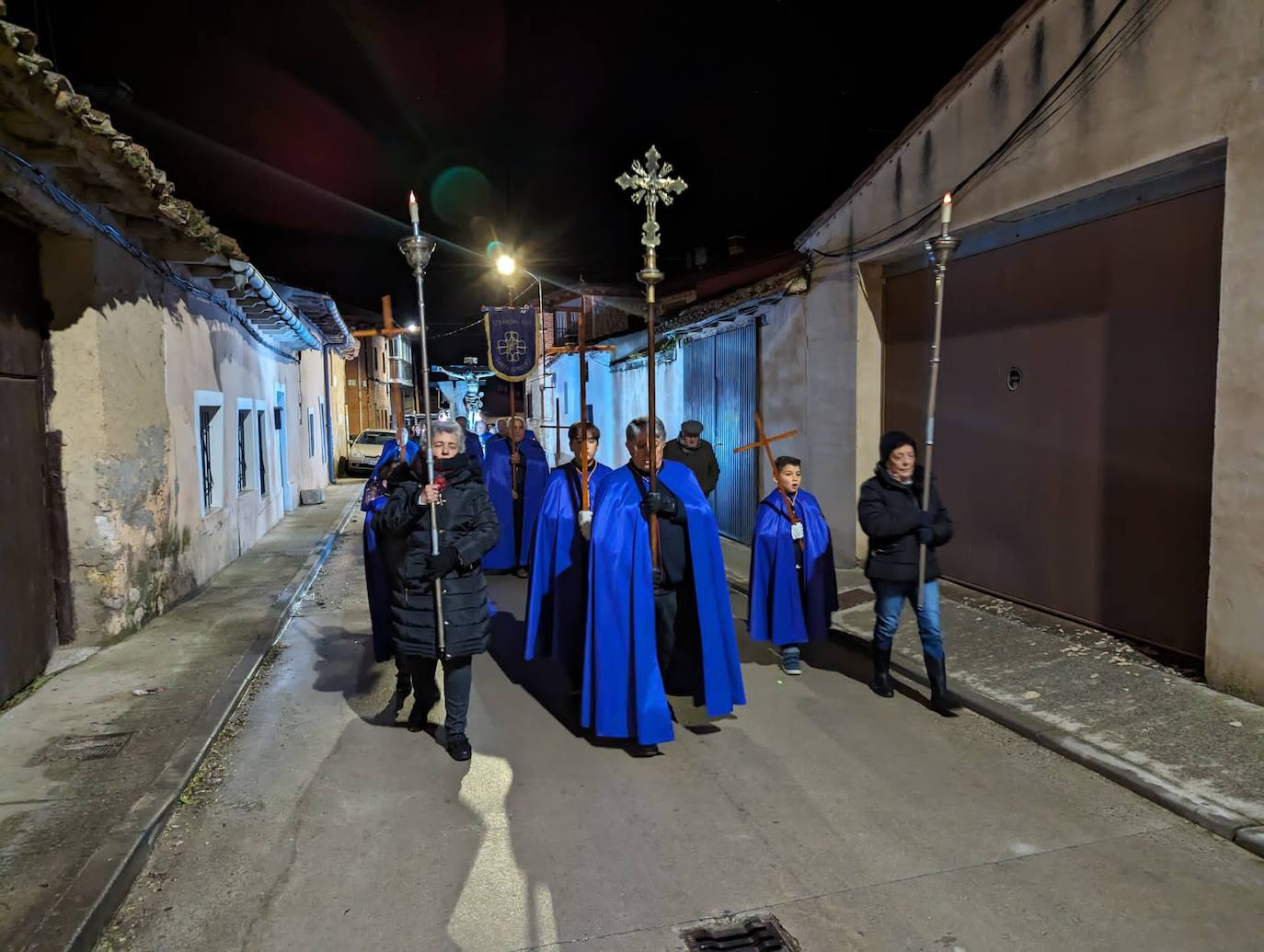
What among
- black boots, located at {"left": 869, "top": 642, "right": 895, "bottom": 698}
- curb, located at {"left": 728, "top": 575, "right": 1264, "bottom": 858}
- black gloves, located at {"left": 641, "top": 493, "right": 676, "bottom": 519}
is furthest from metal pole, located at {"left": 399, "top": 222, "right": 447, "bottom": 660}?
curb, located at {"left": 728, "top": 575, "right": 1264, "bottom": 858}

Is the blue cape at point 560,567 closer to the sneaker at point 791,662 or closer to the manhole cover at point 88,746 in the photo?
the sneaker at point 791,662

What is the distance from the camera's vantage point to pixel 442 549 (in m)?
4.51

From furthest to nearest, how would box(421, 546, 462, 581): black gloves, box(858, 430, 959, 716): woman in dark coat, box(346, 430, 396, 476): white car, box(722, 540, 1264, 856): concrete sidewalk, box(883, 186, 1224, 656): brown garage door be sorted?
box(346, 430, 396, 476): white car, box(883, 186, 1224, 656): brown garage door, box(858, 430, 959, 716): woman in dark coat, box(421, 546, 462, 581): black gloves, box(722, 540, 1264, 856): concrete sidewalk

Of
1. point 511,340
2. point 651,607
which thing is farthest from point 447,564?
point 511,340

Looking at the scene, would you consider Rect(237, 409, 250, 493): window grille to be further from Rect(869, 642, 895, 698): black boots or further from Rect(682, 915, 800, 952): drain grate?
Rect(682, 915, 800, 952): drain grate

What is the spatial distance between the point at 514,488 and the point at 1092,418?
6448mm

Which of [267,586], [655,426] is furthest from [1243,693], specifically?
[267,586]

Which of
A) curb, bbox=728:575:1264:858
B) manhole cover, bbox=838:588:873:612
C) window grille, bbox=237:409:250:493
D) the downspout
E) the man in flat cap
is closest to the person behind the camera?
curb, bbox=728:575:1264:858

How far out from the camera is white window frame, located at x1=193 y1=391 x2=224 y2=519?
9062 millimetres

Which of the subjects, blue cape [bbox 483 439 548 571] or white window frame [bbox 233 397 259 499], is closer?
blue cape [bbox 483 439 548 571]

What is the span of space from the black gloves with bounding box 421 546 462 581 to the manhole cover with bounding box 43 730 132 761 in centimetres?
203

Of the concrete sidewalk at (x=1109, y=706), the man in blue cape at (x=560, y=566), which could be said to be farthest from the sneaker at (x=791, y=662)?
the man in blue cape at (x=560, y=566)

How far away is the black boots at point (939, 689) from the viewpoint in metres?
5.21

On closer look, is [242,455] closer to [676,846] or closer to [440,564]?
[440,564]
